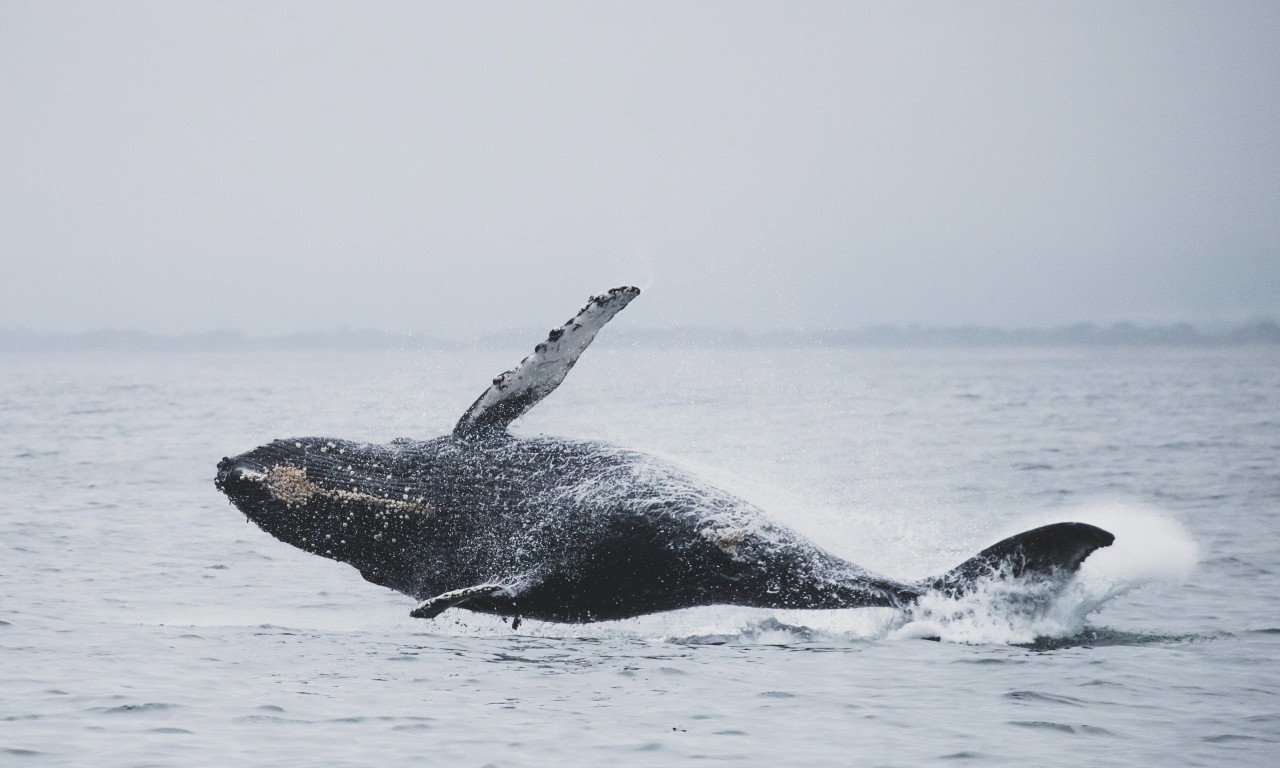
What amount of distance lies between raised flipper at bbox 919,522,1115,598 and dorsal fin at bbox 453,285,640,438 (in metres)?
3.16

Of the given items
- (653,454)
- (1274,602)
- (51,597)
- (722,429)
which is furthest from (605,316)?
(722,429)

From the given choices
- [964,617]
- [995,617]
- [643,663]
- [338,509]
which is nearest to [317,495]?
[338,509]

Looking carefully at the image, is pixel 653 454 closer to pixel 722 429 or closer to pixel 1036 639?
pixel 1036 639

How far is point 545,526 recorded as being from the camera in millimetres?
9828

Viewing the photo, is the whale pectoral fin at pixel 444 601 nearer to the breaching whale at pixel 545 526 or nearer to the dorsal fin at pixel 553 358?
the breaching whale at pixel 545 526

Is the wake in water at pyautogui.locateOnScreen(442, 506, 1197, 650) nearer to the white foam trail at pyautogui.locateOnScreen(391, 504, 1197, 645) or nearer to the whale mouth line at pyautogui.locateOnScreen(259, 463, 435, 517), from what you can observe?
the white foam trail at pyautogui.locateOnScreen(391, 504, 1197, 645)

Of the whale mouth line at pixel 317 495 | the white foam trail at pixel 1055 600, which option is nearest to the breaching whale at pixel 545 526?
the whale mouth line at pixel 317 495

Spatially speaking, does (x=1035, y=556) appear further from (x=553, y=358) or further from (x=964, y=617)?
(x=553, y=358)

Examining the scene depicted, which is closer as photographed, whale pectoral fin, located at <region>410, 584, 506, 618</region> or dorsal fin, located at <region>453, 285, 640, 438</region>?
whale pectoral fin, located at <region>410, 584, 506, 618</region>

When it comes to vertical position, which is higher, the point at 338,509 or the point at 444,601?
the point at 338,509

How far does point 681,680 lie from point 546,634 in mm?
1919

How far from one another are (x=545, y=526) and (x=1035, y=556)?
3.52 metres

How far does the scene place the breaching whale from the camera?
31.1 feet

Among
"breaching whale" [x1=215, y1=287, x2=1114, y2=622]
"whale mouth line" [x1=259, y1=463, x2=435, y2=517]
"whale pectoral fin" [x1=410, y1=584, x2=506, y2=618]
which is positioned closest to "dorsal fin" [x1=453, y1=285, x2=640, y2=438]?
"breaching whale" [x1=215, y1=287, x2=1114, y2=622]
